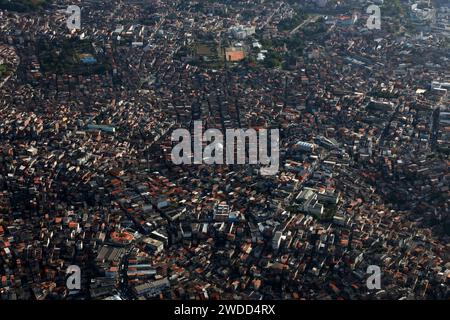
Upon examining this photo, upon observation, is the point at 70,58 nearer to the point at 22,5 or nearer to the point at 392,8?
the point at 22,5

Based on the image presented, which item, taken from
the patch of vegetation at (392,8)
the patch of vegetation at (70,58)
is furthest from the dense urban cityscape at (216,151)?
the patch of vegetation at (392,8)

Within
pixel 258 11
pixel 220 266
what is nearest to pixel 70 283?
pixel 220 266

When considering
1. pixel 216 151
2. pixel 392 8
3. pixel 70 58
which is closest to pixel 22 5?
pixel 70 58

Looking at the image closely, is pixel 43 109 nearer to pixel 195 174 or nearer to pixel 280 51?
pixel 195 174

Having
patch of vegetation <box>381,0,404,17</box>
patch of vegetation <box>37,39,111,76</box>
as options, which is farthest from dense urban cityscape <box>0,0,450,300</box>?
patch of vegetation <box>381,0,404,17</box>
